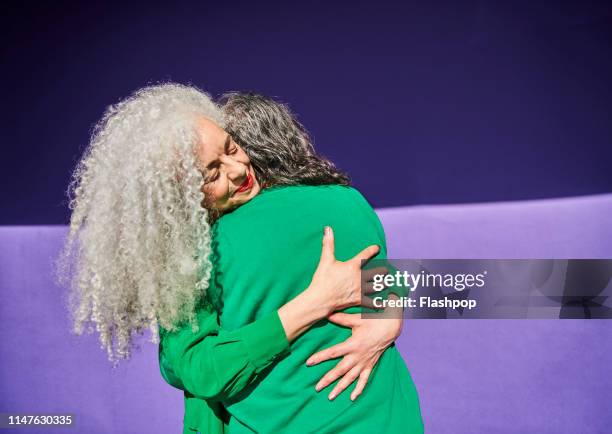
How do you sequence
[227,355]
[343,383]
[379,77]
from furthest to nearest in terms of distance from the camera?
[379,77] → [343,383] → [227,355]

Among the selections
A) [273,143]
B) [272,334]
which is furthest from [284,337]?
[273,143]

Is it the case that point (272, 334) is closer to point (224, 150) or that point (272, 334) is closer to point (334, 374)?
point (334, 374)

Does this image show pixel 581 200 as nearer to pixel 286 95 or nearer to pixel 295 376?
pixel 286 95

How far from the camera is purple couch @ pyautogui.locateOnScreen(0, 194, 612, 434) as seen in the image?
249 centimetres

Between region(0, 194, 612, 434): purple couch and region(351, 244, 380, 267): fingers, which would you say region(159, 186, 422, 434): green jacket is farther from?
region(0, 194, 612, 434): purple couch

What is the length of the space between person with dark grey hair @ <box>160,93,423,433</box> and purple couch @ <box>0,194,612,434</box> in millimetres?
1295

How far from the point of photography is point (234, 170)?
1.23 metres

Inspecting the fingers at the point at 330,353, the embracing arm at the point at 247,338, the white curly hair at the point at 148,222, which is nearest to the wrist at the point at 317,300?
the embracing arm at the point at 247,338

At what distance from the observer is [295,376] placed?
3.97ft

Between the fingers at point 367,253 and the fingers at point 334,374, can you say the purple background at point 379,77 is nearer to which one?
the fingers at point 367,253

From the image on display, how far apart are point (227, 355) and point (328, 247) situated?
33 centimetres

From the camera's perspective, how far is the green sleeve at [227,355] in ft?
3.68

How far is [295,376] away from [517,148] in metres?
1.76

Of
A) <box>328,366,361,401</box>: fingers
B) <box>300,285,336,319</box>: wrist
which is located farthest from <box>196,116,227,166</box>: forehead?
<box>328,366,361,401</box>: fingers
